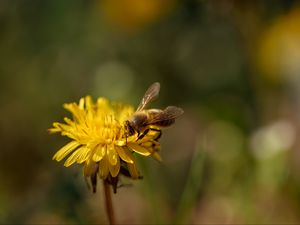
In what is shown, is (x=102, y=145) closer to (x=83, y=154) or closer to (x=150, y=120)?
(x=83, y=154)

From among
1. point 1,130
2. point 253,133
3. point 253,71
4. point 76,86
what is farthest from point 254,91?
point 1,130

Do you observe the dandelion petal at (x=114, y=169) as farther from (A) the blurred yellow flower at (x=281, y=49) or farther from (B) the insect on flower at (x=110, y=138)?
(A) the blurred yellow flower at (x=281, y=49)

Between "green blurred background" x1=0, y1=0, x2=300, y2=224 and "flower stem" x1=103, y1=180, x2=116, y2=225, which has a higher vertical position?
"green blurred background" x1=0, y1=0, x2=300, y2=224

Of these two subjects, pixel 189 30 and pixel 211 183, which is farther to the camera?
pixel 189 30

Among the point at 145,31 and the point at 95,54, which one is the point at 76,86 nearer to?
the point at 95,54

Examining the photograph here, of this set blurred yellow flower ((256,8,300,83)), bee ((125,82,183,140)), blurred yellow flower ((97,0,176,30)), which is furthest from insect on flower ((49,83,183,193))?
blurred yellow flower ((97,0,176,30))

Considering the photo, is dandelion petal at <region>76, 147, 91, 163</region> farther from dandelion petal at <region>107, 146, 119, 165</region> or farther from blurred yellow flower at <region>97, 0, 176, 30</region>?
blurred yellow flower at <region>97, 0, 176, 30</region>

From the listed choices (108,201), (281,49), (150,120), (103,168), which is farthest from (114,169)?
(281,49)
